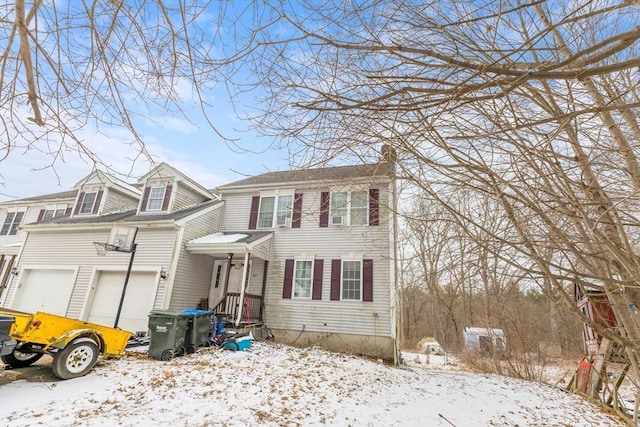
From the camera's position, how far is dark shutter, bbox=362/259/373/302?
10.6 m

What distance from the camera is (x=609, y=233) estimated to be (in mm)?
2986

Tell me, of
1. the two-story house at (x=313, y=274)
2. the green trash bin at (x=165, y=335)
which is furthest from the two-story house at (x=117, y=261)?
the green trash bin at (x=165, y=335)

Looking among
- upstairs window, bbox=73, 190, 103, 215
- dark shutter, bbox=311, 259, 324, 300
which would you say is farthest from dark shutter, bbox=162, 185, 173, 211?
dark shutter, bbox=311, 259, 324, 300

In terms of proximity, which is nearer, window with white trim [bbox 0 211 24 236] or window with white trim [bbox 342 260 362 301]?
window with white trim [bbox 342 260 362 301]

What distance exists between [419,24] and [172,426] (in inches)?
201

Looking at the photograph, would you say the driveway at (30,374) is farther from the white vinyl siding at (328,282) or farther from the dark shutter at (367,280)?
the dark shutter at (367,280)

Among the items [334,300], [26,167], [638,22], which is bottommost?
[334,300]

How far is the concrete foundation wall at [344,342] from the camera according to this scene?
9.92 meters

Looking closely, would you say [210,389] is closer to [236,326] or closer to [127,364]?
[127,364]

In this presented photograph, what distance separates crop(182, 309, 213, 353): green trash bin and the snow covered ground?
16.4 inches

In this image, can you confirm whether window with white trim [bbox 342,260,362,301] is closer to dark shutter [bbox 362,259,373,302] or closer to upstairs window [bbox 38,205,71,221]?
dark shutter [bbox 362,259,373,302]

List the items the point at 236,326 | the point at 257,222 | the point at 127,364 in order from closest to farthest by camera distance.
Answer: the point at 127,364 < the point at 236,326 < the point at 257,222

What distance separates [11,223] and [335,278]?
19.9 metres

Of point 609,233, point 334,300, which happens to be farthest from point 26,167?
point 334,300
